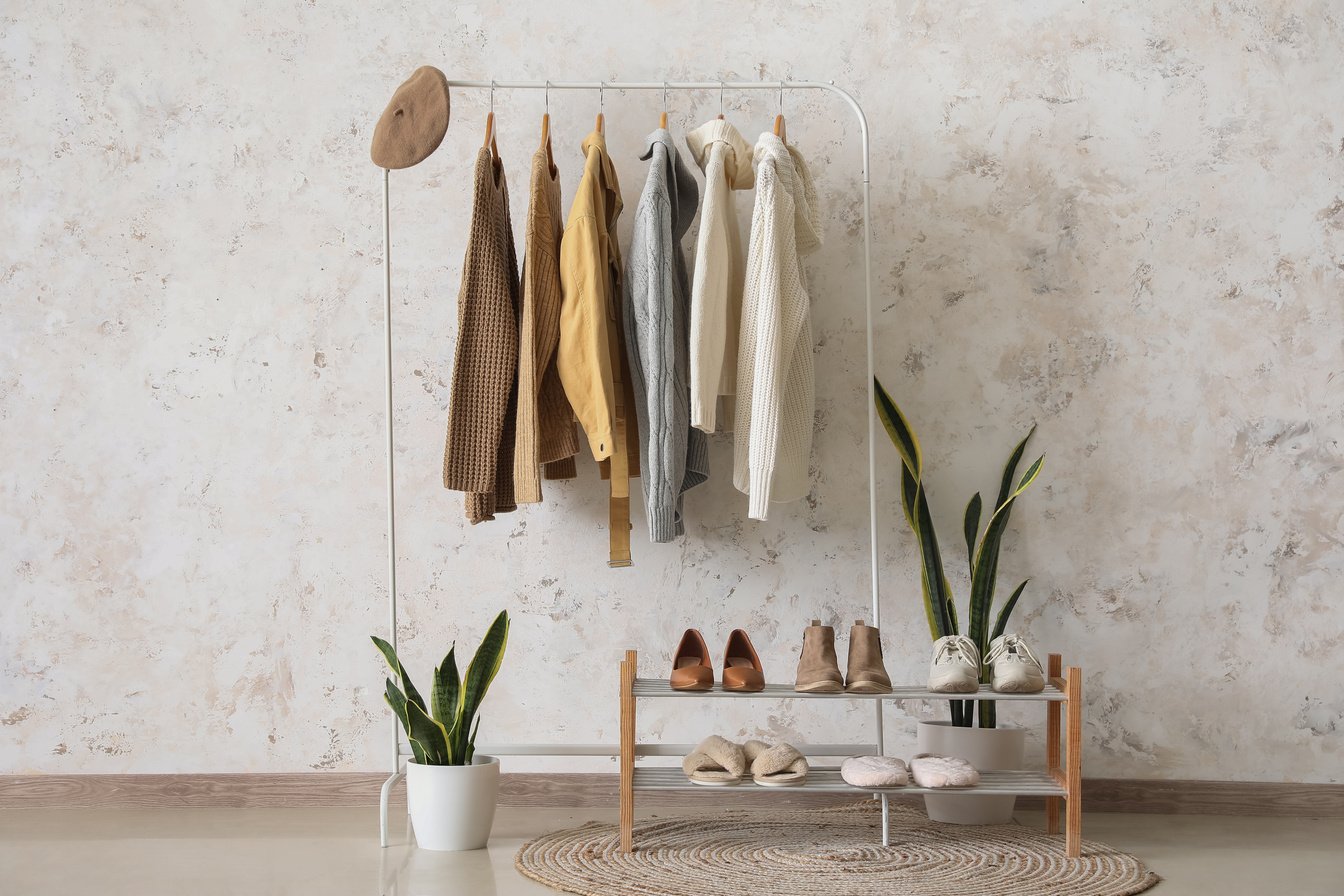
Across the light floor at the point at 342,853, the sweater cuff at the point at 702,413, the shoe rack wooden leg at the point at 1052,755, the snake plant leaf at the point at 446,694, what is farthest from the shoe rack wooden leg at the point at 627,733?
the shoe rack wooden leg at the point at 1052,755

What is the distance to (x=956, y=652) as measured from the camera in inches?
84.8

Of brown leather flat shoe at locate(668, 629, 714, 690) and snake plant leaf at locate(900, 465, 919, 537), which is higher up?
snake plant leaf at locate(900, 465, 919, 537)

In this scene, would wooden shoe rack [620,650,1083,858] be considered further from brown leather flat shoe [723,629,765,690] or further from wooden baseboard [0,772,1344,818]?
wooden baseboard [0,772,1344,818]

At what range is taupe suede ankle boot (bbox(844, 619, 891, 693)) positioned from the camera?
210 centimetres

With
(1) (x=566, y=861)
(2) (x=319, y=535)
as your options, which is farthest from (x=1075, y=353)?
(2) (x=319, y=535)

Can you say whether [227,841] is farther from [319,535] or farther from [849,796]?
[849,796]

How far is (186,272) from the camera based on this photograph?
106 inches

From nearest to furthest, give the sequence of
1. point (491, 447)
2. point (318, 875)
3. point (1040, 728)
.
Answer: point (318, 875) → point (491, 447) → point (1040, 728)

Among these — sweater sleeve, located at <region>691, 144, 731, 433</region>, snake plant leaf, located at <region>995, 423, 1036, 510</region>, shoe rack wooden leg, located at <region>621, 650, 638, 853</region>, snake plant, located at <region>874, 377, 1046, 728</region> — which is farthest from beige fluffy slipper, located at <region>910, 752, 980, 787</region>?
sweater sleeve, located at <region>691, 144, 731, 433</region>

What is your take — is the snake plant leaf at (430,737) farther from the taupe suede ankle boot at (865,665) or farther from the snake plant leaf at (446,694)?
the taupe suede ankle boot at (865,665)

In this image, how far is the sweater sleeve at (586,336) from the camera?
223cm

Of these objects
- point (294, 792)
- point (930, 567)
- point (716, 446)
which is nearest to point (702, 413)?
point (716, 446)

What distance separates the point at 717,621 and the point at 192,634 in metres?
1.28

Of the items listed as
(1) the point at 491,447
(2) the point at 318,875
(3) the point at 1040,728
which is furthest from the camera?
(3) the point at 1040,728
